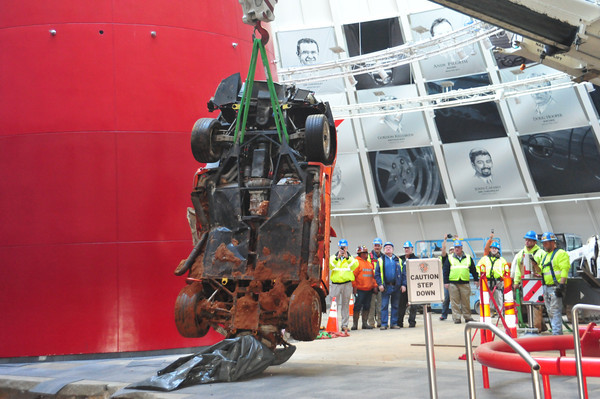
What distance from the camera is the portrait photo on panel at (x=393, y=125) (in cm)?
2059

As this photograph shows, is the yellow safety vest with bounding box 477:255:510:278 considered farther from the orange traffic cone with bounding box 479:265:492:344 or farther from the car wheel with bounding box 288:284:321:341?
the car wheel with bounding box 288:284:321:341

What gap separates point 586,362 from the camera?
3.89m

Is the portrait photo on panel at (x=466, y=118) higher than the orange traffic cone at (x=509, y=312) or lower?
higher

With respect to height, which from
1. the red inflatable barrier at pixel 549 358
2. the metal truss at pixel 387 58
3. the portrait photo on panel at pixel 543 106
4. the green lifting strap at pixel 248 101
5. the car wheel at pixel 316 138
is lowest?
the red inflatable barrier at pixel 549 358

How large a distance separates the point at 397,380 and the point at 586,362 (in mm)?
2675

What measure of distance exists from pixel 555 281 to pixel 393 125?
11.6 metres

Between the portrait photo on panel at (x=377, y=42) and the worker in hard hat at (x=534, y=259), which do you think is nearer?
the worker in hard hat at (x=534, y=259)


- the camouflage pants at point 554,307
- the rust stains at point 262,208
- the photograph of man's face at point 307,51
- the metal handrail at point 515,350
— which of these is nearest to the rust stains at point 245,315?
the rust stains at point 262,208

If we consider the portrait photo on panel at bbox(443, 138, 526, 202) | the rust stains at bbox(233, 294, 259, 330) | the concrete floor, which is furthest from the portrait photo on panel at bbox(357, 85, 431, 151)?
the rust stains at bbox(233, 294, 259, 330)

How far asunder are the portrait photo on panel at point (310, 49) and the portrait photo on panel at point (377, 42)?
0.64 m

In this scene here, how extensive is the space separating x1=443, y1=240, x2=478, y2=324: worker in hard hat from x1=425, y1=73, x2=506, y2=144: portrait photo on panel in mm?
7346

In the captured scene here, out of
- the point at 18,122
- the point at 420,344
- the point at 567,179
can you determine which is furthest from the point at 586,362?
the point at 567,179

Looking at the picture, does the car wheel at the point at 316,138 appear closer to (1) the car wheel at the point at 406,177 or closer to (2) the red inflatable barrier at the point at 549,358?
(2) the red inflatable barrier at the point at 549,358

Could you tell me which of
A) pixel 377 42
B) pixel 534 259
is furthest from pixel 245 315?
pixel 377 42
